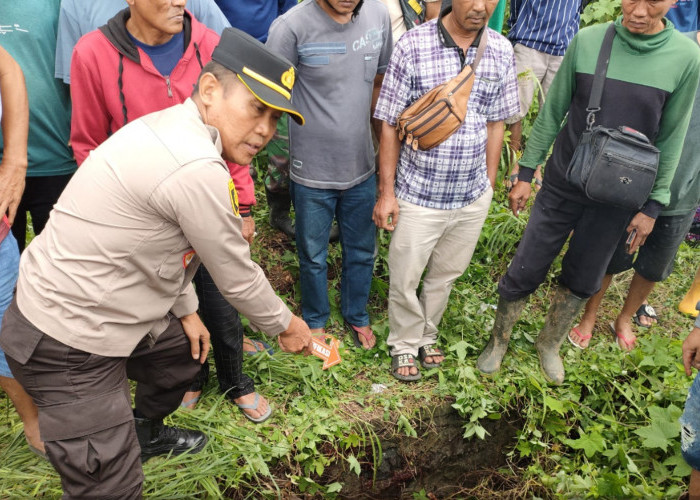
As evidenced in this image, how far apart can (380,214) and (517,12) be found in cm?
283

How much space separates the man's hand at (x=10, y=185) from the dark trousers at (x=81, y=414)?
1.72 feet

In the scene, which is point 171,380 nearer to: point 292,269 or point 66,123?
point 66,123

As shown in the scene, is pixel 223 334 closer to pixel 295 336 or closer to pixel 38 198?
pixel 295 336

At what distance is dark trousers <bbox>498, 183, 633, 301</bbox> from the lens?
3041mm

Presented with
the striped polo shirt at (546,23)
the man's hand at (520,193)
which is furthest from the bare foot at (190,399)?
the striped polo shirt at (546,23)

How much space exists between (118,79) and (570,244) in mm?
2422

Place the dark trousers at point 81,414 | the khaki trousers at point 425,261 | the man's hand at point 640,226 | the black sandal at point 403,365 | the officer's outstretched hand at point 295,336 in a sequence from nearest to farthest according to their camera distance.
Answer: the dark trousers at point 81,414
the officer's outstretched hand at point 295,336
the man's hand at point 640,226
the khaki trousers at point 425,261
the black sandal at point 403,365

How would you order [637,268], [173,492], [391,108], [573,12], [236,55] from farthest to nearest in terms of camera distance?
[573,12] → [637,268] → [391,108] → [173,492] → [236,55]

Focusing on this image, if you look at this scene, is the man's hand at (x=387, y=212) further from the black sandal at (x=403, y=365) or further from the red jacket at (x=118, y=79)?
the red jacket at (x=118, y=79)

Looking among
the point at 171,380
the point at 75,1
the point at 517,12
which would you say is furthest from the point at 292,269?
the point at 517,12

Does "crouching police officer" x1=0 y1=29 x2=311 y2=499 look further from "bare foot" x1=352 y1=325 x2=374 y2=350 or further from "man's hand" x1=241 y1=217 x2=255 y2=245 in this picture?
"bare foot" x1=352 y1=325 x2=374 y2=350

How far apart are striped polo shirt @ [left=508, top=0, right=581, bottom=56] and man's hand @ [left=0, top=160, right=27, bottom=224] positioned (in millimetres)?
3964

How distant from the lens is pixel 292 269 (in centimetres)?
402

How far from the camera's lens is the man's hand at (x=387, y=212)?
3059 mm
